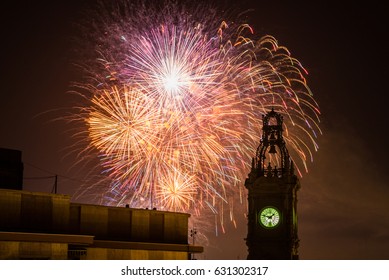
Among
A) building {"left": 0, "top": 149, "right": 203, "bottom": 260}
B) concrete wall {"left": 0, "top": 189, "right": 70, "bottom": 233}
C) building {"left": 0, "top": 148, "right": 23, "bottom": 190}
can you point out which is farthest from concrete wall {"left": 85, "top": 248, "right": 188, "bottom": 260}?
building {"left": 0, "top": 148, "right": 23, "bottom": 190}

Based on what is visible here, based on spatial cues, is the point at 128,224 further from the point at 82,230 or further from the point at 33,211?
the point at 33,211

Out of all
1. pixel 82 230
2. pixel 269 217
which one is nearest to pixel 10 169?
pixel 82 230

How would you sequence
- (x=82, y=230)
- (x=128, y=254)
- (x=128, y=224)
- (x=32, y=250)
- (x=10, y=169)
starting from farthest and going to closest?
(x=10, y=169) < (x=128, y=224) < (x=128, y=254) < (x=82, y=230) < (x=32, y=250)

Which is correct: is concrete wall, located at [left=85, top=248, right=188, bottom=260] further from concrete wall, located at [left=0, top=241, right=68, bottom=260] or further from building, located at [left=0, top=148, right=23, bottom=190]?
building, located at [left=0, top=148, right=23, bottom=190]

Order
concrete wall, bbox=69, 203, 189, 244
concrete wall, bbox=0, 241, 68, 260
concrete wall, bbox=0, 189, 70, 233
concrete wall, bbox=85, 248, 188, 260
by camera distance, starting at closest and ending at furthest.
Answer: concrete wall, bbox=0, 241, 68, 260
concrete wall, bbox=0, 189, 70, 233
concrete wall, bbox=85, 248, 188, 260
concrete wall, bbox=69, 203, 189, 244

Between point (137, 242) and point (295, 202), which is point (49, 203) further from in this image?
point (295, 202)

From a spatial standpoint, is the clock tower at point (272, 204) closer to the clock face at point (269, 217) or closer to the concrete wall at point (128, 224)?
the clock face at point (269, 217)
